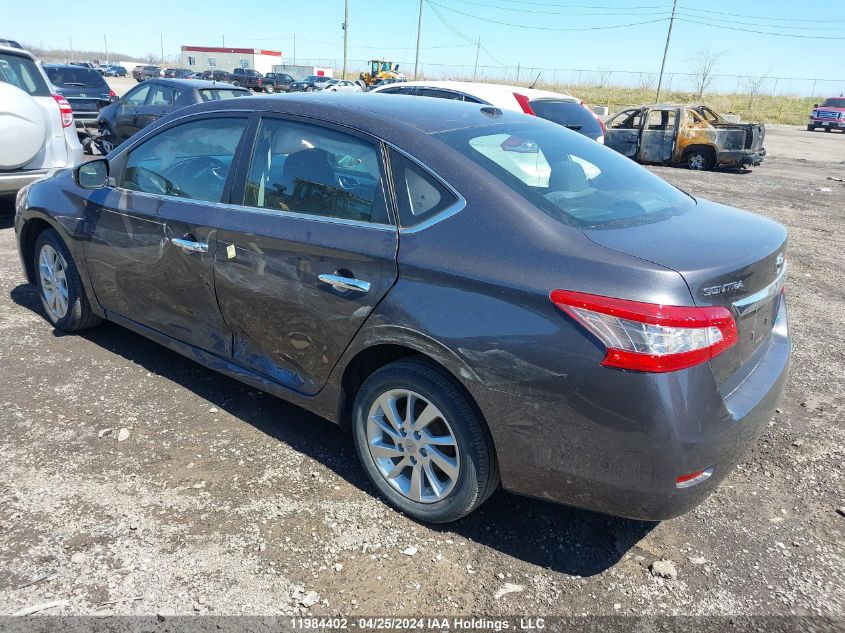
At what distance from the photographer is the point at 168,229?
353 centimetres

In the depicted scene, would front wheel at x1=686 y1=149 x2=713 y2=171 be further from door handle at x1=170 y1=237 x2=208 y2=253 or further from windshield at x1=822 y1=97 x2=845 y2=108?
windshield at x1=822 y1=97 x2=845 y2=108

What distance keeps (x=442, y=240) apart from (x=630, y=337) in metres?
0.82

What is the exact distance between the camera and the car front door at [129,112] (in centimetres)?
1199

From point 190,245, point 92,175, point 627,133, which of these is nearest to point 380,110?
point 190,245

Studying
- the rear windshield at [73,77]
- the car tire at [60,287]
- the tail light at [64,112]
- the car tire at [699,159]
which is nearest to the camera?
the car tire at [60,287]

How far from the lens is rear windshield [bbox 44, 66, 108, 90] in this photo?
15492 mm

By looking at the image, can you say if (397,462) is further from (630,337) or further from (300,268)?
(630,337)

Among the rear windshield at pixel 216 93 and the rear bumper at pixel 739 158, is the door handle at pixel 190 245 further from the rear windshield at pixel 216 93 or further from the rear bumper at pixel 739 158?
the rear bumper at pixel 739 158

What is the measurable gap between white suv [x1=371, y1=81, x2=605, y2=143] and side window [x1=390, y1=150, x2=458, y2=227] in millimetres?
6532

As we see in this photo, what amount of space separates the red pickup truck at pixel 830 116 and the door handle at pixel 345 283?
3964 centimetres

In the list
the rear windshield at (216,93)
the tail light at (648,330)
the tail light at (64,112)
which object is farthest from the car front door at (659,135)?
the tail light at (648,330)

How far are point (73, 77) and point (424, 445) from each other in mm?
16795

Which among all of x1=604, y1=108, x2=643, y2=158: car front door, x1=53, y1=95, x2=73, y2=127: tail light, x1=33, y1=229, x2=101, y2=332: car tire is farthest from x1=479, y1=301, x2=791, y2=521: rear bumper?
x1=604, y1=108, x2=643, y2=158: car front door

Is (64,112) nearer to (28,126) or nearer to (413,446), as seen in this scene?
(28,126)
